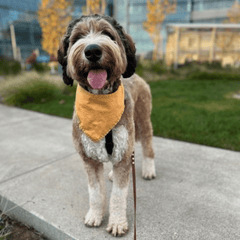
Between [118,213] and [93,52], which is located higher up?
[93,52]

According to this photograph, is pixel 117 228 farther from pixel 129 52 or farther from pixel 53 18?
pixel 53 18

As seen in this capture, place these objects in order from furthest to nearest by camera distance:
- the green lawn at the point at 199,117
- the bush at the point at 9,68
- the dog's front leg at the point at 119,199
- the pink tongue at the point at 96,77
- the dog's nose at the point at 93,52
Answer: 1. the bush at the point at 9,68
2. the green lawn at the point at 199,117
3. the dog's front leg at the point at 119,199
4. the pink tongue at the point at 96,77
5. the dog's nose at the point at 93,52

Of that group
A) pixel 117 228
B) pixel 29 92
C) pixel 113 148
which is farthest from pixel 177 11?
pixel 117 228

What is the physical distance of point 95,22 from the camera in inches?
68.9

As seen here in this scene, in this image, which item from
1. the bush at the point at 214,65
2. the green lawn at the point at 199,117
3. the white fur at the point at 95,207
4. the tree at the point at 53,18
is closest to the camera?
the white fur at the point at 95,207

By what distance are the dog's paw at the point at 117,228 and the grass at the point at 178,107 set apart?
9.07ft

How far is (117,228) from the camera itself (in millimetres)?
2186

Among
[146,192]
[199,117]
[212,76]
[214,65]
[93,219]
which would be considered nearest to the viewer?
[93,219]

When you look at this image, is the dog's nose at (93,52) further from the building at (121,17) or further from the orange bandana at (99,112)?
the building at (121,17)

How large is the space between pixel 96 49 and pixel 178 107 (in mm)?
5744

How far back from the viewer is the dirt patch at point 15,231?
2307 millimetres

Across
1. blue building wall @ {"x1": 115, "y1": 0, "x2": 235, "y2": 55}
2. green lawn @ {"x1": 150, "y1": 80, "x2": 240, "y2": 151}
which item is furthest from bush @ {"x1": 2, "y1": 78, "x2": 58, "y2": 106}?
blue building wall @ {"x1": 115, "y1": 0, "x2": 235, "y2": 55}

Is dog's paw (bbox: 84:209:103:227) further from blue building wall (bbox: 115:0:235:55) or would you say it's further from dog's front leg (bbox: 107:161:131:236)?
blue building wall (bbox: 115:0:235:55)

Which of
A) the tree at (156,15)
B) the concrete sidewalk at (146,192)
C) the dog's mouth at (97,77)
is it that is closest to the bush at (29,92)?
the concrete sidewalk at (146,192)
